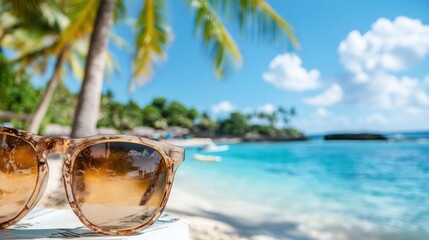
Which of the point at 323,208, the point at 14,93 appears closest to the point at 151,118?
the point at 14,93

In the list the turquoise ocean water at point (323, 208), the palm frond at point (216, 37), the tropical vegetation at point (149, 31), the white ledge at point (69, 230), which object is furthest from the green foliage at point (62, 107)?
the white ledge at point (69, 230)

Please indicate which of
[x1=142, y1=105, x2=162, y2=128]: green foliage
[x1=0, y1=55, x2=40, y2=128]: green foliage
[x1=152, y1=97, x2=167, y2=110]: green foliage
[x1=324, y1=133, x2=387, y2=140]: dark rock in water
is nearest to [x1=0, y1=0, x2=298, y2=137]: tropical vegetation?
[x1=0, y1=55, x2=40, y2=128]: green foliage

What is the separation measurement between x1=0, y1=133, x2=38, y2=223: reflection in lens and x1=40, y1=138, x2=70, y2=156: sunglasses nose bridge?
0.08 feet

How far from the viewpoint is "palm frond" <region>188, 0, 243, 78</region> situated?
4.81m

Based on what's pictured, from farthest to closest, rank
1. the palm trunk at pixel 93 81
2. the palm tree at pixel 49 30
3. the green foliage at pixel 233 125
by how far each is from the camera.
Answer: the green foliage at pixel 233 125 → the palm tree at pixel 49 30 → the palm trunk at pixel 93 81

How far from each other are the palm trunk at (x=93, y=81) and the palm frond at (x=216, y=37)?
1.43 meters

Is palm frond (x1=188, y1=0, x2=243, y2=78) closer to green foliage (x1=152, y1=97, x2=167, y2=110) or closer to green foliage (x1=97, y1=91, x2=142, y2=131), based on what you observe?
green foliage (x1=97, y1=91, x2=142, y2=131)

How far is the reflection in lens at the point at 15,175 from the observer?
654mm

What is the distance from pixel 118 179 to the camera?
0.68m

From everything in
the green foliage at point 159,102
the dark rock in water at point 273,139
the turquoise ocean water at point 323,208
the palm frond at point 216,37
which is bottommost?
the turquoise ocean water at point 323,208

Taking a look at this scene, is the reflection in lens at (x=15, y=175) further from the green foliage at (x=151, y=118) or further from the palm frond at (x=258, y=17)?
the green foliage at (x=151, y=118)

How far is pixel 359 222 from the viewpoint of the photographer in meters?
4.11

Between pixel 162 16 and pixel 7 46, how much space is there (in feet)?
28.5

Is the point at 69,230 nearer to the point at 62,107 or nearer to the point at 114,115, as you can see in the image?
the point at 62,107
